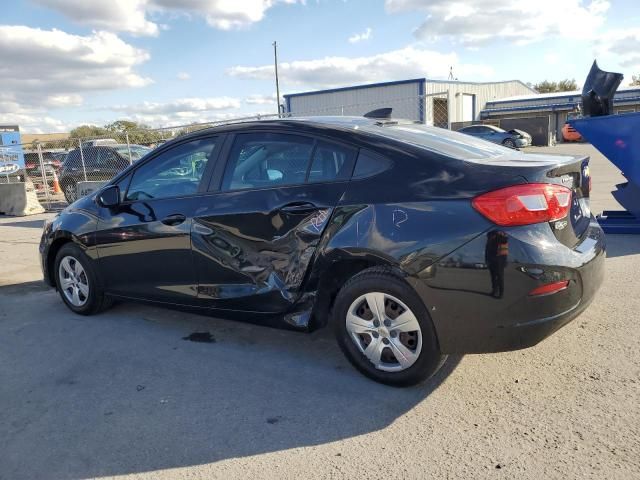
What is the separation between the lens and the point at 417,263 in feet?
9.96

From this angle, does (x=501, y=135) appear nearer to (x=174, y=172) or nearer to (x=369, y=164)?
(x=174, y=172)

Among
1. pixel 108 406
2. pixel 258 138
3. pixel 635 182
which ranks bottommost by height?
pixel 108 406

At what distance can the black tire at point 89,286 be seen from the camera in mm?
4832

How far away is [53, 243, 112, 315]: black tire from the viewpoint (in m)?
4.83

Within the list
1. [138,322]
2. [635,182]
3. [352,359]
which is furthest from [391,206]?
[635,182]

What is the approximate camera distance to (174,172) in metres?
4.35

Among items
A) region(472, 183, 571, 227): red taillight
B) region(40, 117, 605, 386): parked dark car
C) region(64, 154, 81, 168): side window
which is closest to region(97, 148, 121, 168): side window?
region(64, 154, 81, 168): side window

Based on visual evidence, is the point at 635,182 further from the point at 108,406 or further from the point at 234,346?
the point at 108,406

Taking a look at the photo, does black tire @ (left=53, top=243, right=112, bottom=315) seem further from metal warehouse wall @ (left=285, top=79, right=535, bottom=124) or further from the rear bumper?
metal warehouse wall @ (left=285, top=79, right=535, bottom=124)

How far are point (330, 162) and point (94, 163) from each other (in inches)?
505

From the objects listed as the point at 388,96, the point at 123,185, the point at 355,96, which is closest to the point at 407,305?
the point at 123,185

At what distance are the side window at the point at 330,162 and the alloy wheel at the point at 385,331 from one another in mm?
786

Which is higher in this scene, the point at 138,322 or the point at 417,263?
the point at 417,263

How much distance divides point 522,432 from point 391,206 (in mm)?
1394
